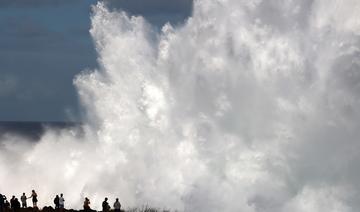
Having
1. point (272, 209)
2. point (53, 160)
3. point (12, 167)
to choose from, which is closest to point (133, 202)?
point (272, 209)

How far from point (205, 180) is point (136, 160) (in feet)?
20.3

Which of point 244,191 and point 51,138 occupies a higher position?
point 51,138

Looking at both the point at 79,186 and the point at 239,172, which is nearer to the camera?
the point at 239,172

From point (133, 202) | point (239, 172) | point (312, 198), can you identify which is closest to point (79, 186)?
point (133, 202)

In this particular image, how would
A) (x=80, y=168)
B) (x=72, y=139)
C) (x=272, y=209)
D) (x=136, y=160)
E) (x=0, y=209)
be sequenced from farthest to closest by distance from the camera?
(x=72, y=139)
(x=80, y=168)
(x=136, y=160)
(x=272, y=209)
(x=0, y=209)

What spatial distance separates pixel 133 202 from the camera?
5969 cm

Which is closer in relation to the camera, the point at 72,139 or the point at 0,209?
the point at 0,209

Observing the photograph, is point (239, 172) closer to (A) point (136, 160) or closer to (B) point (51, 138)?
(A) point (136, 160)

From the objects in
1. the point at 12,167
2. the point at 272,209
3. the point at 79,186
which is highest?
the point at 12,167

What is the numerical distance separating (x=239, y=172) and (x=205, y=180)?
240cm

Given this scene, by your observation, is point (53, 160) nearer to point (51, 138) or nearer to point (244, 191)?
point (51, 138)

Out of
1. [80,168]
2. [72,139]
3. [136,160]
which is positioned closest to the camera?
[136,160]

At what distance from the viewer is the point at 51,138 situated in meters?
76.6

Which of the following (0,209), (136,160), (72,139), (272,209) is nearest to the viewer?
(0,209)
